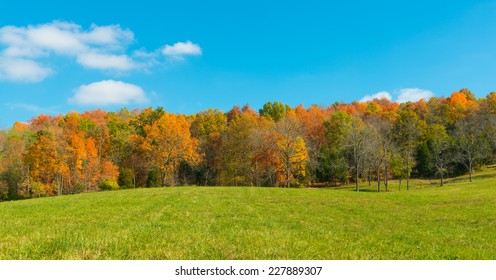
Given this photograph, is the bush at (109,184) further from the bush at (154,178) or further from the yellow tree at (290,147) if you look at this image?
the yellow tree at (290,147)

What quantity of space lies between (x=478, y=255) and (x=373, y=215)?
47.4 feet

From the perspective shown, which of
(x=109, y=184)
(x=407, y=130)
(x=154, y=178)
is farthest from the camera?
(x=407, y=130)

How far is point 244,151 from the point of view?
83812mm

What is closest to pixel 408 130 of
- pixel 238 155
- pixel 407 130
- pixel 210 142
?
pixel 407 130

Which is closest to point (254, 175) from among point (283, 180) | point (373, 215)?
point (283, 180)

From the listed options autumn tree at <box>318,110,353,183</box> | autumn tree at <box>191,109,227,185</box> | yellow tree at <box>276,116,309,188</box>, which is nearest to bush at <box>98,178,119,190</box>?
autumn tree at <box>191,109,227,185</box>

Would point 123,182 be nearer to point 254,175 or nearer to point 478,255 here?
point 254,175

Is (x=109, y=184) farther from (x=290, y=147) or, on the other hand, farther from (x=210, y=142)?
(x=290, y=147)

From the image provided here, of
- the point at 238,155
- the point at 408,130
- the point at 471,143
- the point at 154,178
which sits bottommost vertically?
the point at 154,178

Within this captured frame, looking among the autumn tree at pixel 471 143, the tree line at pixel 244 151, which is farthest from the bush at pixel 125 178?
the autumn tree at pixel 471 143

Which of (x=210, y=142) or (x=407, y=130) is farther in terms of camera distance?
(x=210, y=142)

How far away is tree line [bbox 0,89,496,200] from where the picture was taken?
7162cm

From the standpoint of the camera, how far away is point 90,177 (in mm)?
80875

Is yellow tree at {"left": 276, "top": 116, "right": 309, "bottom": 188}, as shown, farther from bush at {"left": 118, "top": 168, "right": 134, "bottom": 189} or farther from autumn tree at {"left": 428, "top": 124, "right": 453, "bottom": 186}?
bush at {"left": 118, "top": 168, "right": 134, "bottom": 189}
